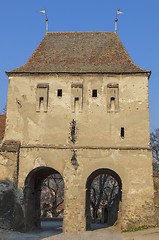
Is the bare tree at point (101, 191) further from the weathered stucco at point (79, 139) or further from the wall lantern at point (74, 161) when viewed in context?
the wall lantern at point (74, 161)

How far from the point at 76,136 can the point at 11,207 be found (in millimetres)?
5472

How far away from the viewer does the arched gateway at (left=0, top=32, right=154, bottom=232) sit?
1745cm

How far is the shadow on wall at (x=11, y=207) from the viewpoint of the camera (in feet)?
55.7

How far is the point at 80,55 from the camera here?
21062 mm

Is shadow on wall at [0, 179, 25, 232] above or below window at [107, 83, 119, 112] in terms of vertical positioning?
below

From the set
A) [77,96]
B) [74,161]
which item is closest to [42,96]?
[77,96]

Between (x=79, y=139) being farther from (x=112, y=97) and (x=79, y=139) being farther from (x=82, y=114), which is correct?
(x=112, y=97)

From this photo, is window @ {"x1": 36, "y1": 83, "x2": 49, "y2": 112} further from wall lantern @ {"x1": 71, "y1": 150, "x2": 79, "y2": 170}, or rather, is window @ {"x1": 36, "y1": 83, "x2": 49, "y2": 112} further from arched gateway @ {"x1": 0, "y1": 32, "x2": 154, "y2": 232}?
wall lantern @ {"x1": 71, "y1": 150, "x2": 79, "y2": 170}

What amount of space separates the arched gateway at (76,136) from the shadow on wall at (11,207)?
5 cm

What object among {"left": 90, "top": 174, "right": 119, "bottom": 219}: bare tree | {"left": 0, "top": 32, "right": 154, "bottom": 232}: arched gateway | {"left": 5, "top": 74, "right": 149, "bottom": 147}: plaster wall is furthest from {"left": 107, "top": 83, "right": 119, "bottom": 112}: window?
{"left": 90, "top": 174, "right": 119, "bottom": 219}: bare tree

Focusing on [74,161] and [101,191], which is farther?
[101,191]

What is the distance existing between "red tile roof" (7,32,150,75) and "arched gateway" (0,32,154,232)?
0.30 ft

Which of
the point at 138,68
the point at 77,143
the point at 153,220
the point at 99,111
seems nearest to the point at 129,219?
the point at 153,220

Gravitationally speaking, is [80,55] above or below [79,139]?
above
